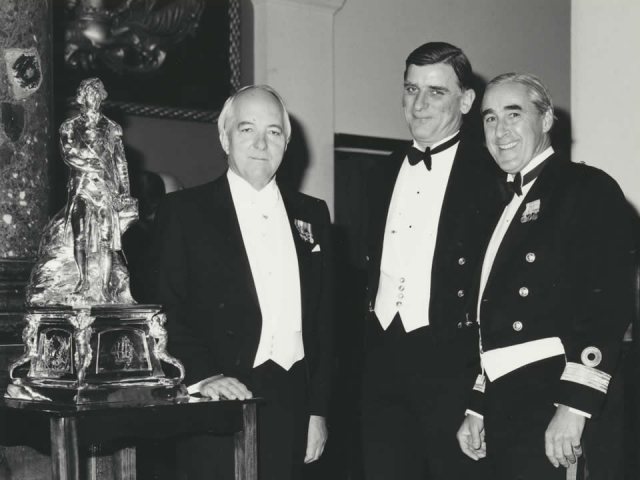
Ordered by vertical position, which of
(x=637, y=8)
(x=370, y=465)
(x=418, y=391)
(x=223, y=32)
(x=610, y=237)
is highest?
(x=223, y=32)

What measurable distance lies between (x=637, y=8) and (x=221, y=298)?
60.4 inches

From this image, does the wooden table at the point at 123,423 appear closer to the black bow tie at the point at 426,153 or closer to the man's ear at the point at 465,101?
the black bow tie at the point at 426,153

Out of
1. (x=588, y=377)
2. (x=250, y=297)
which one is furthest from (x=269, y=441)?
(x=588, y=377)

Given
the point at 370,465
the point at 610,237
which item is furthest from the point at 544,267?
the point at 370,465

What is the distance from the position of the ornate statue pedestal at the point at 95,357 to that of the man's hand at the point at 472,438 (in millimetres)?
746

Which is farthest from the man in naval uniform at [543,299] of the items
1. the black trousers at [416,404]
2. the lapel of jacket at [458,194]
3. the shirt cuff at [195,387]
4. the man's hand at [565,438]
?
the shirt cuff at [195,387]

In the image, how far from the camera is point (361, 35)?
6004 millimetres

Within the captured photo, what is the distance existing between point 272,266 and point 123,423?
612 mm

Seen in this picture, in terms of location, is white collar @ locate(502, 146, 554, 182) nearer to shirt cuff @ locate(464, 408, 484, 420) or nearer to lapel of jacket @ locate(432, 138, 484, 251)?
lapel of jacket @ locate(432, 138, 484, 251)

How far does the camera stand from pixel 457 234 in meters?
2.71

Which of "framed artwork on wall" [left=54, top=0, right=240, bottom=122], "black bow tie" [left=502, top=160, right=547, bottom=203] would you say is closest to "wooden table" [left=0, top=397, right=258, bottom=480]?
"black bow tie" [left=502, top=160, right=547, bottom=203]

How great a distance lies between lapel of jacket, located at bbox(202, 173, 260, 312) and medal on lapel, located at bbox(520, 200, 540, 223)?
2.41 feet

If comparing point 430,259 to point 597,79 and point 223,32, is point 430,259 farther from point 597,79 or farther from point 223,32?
point 223,32

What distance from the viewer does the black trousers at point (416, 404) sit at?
2607 mm
